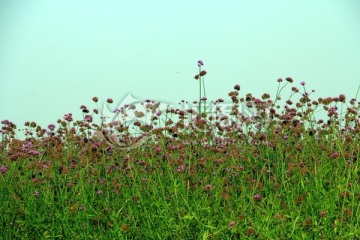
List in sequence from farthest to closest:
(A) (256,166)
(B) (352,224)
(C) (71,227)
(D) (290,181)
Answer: (A) (256,166), (D) (290,181), (C) (71,227), (B) (352,224)

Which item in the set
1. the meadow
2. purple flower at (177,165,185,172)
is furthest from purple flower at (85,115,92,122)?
purple flower at (177,165,185,172)

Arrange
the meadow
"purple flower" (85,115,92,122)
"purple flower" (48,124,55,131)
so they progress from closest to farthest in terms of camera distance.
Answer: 1. the meadow
2. "purple flower" (85,115,92,122)
3. "purple flower" (48,124,55,131)

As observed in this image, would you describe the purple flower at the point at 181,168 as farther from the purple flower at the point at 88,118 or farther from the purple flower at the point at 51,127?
the purple flower at the point at 51,127

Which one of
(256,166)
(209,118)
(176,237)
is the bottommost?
(176,237)

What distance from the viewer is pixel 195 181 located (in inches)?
209

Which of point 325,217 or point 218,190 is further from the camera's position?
point 218,190

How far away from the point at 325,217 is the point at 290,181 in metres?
1.16

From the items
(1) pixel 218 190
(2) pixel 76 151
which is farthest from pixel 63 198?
(2) pixel 76 151

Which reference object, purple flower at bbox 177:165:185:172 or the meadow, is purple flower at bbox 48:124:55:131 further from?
purple flower at bbox 177:165:185:172

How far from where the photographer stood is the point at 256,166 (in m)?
6.05

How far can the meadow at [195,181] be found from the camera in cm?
449

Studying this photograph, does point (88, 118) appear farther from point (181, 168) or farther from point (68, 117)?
point (181, 168)

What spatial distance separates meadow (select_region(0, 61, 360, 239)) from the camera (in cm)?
449

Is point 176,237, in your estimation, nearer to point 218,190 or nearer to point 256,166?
point 218,190
